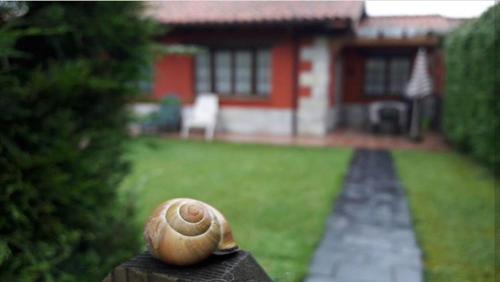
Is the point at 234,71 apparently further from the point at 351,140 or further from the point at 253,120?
the point at 351,140

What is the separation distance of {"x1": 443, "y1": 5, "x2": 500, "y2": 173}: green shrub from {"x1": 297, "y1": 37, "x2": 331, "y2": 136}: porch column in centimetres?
259

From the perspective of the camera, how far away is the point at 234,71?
11.4 metres

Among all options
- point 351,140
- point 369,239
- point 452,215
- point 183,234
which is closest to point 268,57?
point 351,140

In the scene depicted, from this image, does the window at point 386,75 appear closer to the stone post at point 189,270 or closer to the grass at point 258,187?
the grass at point 258,187

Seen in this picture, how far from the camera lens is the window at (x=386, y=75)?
13.2 m

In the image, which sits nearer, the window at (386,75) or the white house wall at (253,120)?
the white house wall at (253,120)

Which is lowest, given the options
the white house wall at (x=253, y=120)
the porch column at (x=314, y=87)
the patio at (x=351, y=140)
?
the patio at (x=351, y=140)

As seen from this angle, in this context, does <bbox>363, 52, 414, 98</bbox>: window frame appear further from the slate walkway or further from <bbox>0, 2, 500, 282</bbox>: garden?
<bbox>0, 2, 500, 282</bbox>: garden

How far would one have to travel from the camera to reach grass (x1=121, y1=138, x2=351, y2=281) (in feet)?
12.3

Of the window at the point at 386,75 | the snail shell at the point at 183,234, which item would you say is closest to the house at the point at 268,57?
the window at the point at 386,75

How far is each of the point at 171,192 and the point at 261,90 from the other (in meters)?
6.12

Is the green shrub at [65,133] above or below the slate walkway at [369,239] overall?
above

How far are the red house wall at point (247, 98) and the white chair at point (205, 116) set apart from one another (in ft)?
1.73

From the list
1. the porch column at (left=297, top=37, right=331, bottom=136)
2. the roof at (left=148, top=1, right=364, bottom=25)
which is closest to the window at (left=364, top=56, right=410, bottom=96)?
the porch column at (left=297, top=37, right=331, bottom=136)
